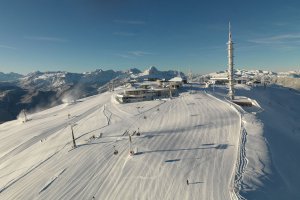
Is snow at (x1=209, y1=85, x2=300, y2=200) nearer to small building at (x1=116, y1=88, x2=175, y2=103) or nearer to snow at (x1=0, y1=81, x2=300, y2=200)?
snow at (x1=0, y1=81, x2=300, y2=200)

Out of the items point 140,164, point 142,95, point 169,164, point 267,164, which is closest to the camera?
point 169,164

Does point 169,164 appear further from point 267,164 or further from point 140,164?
point 267,164

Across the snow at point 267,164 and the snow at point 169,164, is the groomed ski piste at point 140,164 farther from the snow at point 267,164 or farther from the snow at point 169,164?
the snow at point 267,164

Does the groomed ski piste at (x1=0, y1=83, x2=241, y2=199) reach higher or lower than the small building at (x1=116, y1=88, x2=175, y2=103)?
lower

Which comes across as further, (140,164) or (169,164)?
(140,164)

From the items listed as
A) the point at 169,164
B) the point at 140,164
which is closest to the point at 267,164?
the point at 169,164

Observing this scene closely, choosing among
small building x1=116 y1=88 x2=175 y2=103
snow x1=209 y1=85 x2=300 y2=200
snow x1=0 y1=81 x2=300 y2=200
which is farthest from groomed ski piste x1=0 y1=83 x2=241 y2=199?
small building x1=116 y1=88 x2=175 y2=103

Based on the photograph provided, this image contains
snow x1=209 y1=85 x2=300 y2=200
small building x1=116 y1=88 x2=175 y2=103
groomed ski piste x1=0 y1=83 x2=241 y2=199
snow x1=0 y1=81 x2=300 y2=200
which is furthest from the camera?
small building x1=116 y1=88 x2=175 y2=103

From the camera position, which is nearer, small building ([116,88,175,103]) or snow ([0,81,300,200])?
snow ([0,81,300,200])

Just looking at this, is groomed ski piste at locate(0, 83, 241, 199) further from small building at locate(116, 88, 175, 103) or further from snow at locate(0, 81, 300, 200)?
small building at locate(116, 88, 175, 103)

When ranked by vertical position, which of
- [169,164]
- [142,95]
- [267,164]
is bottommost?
[267,164]

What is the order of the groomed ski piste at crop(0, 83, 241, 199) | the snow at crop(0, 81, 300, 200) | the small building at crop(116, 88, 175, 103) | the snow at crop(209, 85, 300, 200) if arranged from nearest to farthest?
the snow at crop(209, 85, 300, 200) → the snow at crop(0, 81, 300, 200) → the groomed ski piste at crop(0, 83, 241, 199) → the small building at crop(116, 88, 175, 103)

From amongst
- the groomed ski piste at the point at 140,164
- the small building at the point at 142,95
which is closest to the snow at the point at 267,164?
the groomed ski piste at the point at 140,164
